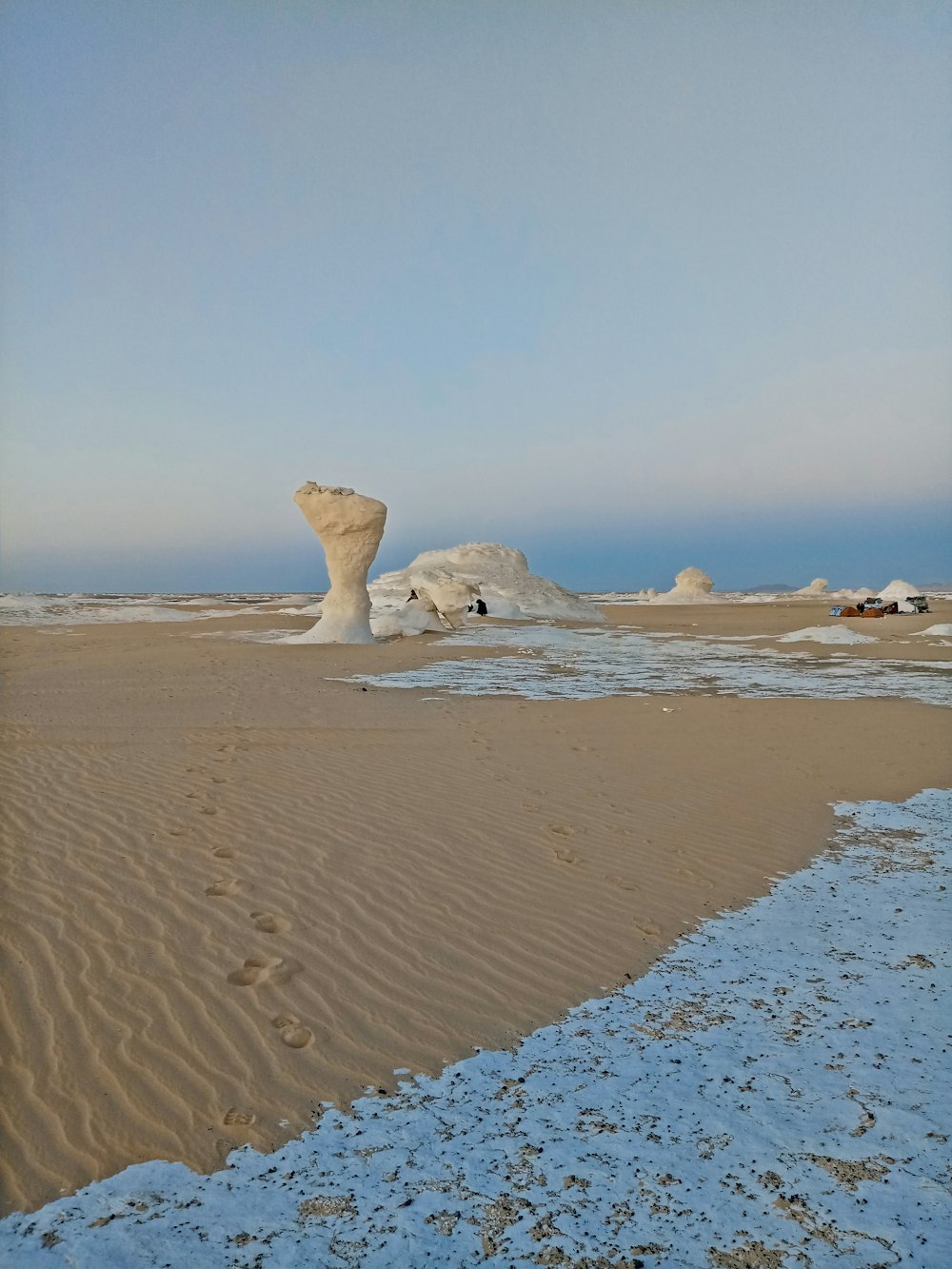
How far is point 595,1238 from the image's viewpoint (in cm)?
230

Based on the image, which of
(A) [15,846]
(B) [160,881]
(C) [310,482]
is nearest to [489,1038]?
(B) [160,881]

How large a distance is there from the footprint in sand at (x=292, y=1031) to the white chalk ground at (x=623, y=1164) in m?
0.52

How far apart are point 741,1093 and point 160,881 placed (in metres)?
3.63

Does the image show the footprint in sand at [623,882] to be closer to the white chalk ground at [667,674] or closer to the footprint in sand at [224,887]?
the footprint in sand at [224,887]

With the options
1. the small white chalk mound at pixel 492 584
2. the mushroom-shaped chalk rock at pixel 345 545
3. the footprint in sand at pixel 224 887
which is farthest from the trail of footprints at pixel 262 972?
the small white chalk mound at pixel 492 584

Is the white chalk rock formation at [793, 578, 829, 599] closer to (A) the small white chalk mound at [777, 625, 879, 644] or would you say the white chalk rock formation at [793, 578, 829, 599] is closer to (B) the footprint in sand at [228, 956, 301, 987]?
(A) the small white chalk mound at [777, 625, 879, 644]

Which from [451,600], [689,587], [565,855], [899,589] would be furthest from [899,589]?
[565,855]

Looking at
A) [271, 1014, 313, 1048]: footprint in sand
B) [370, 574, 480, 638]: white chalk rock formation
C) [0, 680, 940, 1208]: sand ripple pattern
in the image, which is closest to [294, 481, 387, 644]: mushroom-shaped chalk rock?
[370, 574, 480, 638]: white chalk rock formation

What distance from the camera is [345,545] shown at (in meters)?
21.6

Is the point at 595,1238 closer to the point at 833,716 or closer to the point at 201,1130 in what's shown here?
the point at 201,1130

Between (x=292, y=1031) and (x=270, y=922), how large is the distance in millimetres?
1103

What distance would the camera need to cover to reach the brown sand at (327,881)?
316 cm

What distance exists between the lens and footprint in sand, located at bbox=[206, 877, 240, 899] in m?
4.82

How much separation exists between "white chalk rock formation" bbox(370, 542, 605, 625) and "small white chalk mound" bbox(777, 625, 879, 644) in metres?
13.6
